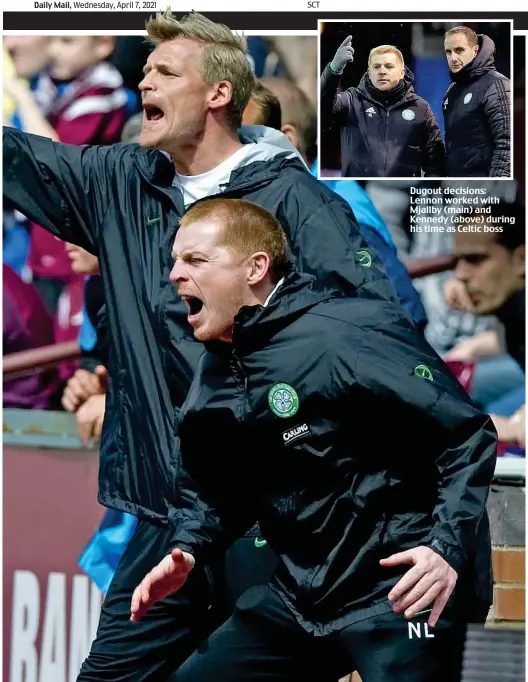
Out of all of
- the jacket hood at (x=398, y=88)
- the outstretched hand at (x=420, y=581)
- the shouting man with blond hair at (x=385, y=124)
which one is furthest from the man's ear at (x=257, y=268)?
the jacket hood at (x=398, y=88)

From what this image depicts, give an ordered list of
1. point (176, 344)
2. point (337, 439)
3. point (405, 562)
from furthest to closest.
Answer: point (176, 344)
point (337, 439)
point (405, 562)

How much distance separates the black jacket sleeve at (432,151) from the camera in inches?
147

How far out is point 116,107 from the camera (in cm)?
379

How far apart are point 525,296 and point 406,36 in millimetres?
843

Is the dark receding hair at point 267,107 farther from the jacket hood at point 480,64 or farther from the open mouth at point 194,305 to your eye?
the open mouth at point 194,305

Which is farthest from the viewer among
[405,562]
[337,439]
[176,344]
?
[176,344]

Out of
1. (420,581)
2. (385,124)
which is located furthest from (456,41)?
(420,581)

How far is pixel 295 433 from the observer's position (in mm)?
2791

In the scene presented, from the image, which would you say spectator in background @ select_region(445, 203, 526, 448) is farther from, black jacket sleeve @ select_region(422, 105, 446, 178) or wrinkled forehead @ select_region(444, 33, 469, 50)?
wrinkled forehead @ select_region(444, 33, 469, 50)

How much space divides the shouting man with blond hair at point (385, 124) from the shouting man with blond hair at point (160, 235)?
26 cm

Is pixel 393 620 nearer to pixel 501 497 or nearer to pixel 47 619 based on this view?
pixel 501 497

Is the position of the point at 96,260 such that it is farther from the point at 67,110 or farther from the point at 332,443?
the point at 332,443

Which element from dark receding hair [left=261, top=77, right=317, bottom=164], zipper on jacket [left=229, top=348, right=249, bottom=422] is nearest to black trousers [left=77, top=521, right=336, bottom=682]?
zipper on jacket [left=229, top=348, right=249, bottom=422]

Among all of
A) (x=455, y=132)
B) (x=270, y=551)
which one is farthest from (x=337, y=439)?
(x=455, y=132)
